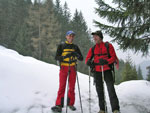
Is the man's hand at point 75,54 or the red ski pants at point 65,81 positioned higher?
the man's hand at point 75,54

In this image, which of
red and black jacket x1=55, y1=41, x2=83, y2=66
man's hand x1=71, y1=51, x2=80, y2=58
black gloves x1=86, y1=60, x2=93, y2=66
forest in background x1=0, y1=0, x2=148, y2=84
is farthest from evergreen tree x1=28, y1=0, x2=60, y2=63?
black gloves x1=86, y1=60, x2=93, y2=66

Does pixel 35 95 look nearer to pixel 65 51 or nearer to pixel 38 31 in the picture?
pixel 65 51

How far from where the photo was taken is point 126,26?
230 inches

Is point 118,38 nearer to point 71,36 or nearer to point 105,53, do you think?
point 105,53

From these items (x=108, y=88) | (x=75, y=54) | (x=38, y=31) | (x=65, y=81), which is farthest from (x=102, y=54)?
(x=38, y=31)

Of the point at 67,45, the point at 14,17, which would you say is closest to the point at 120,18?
the point at 67,45

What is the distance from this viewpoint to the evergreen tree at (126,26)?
17.2ft

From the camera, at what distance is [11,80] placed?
4.75 meters

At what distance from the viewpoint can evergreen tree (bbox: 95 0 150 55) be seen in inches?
206

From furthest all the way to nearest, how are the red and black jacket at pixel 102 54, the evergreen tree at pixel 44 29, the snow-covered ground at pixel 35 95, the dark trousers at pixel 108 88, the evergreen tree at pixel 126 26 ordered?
the evergreen tree at pixel 44 29
the evergreen tree at pixel 126 26
the red and black jacket at pixel 102 54
the snow-covered ground at pixel 35 95
the dark trousers at pixel 108 88

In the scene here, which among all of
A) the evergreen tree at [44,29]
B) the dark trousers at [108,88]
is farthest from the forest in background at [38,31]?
the dark trousers at [108,88]

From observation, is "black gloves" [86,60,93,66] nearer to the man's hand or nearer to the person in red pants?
the person in red pants

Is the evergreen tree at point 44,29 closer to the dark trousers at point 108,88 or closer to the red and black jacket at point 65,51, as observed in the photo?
the red and black jacket at point 65,51

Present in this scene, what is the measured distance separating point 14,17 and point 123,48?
43.3 metres
